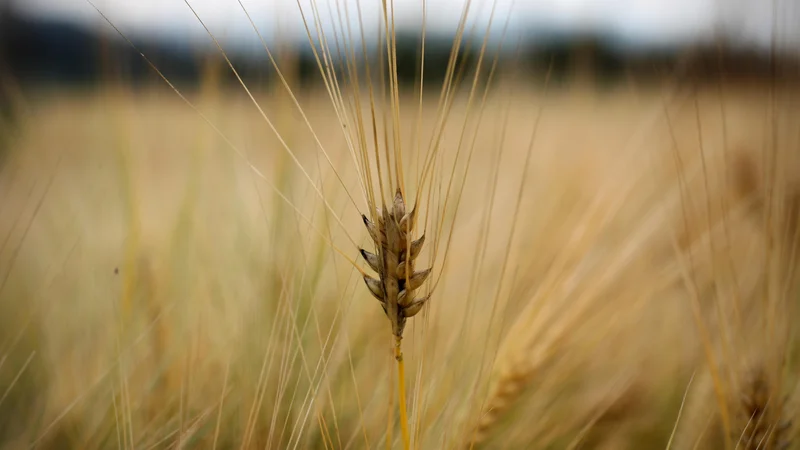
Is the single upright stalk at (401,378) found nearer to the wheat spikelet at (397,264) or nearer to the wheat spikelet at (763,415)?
the wheat spikelet at (397,264)

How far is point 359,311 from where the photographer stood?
657 millimetres

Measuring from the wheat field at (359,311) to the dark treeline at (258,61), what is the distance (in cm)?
4

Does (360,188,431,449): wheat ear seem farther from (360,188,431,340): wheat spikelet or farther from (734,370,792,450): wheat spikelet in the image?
(734,370,792,450): wheat spikelet

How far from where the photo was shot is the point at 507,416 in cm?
57

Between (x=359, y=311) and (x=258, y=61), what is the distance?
0.34m

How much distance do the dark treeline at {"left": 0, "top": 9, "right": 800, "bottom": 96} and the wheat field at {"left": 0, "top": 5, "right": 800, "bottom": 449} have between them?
38 millimetres

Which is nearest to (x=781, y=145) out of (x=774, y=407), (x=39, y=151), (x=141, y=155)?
(x=774, y=407)

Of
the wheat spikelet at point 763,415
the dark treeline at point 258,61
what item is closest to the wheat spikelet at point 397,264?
the dark treeline at point 258,61

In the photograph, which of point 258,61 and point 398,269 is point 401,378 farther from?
point 258,61

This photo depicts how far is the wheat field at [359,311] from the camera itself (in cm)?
40

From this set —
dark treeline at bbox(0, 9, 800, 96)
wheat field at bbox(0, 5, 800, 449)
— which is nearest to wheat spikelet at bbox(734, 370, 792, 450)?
wheat field at bbox(0, 5, 800, 449)

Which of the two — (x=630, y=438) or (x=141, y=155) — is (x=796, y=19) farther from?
(x=141, y=155)

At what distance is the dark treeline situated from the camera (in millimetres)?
524

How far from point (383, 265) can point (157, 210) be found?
1.10 metres
